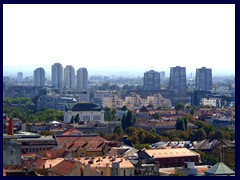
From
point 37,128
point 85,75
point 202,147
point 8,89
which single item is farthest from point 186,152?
point 85,75

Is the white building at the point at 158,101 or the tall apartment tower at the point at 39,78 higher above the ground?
the tall apartment tower at the point at 39,78

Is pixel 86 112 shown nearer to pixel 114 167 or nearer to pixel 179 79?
pixel 114 167

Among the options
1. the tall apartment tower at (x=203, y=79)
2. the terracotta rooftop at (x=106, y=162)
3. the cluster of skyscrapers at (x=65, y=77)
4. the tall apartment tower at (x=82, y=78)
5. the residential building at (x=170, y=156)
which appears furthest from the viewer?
the cluster of skyscrapers at (x=65, y=77)

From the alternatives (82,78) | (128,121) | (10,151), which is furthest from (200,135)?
(82,78)

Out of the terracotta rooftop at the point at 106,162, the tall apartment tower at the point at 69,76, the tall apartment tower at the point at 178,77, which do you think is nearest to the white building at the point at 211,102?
the tall apartment tower at the point at 178,77

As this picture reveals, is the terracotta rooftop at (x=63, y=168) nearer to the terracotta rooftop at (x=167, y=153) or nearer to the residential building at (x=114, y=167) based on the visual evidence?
the residential building at (x=114, y=167)
